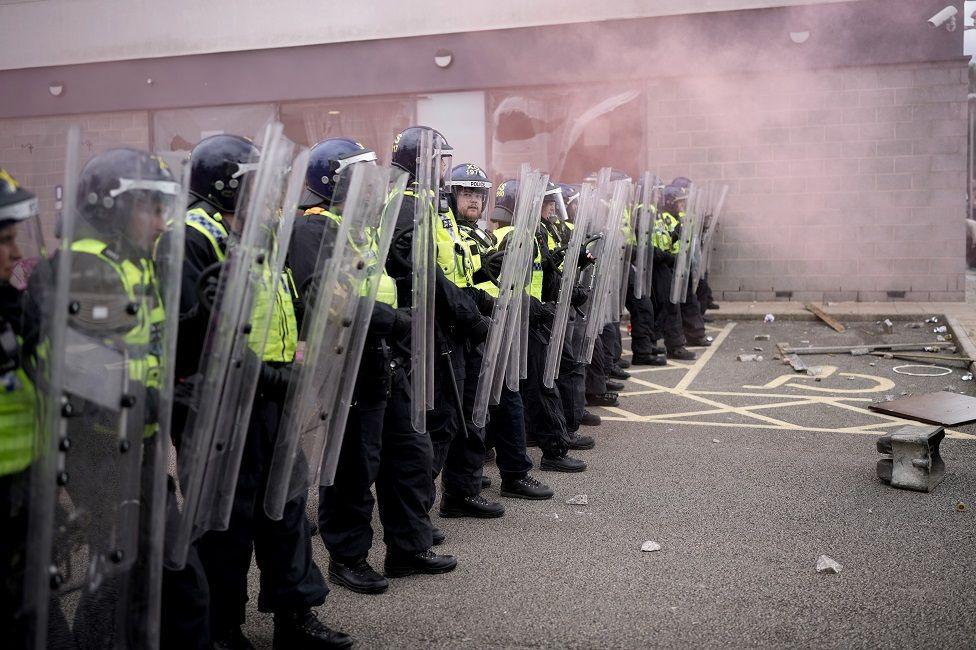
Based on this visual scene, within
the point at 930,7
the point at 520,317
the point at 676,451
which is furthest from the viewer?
the point at 930,7

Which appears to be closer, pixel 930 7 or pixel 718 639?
pixel 718 639

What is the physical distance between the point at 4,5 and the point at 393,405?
15190 mm

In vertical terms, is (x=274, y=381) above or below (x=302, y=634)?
above

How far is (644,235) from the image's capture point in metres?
9.35

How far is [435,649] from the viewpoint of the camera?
354cm

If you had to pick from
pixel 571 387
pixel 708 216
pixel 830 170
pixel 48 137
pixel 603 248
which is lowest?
pixel 571 387

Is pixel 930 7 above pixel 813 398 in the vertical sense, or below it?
above

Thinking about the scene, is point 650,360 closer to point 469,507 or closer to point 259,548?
point 469,507

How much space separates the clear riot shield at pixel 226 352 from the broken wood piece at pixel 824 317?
391 inches

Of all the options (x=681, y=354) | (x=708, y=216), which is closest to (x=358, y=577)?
(x=681, y=354)

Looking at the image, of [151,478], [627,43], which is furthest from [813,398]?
[627,43]

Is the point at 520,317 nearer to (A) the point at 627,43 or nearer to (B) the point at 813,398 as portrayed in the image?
(B) the point at 813,398

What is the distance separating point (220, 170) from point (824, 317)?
10275 mm

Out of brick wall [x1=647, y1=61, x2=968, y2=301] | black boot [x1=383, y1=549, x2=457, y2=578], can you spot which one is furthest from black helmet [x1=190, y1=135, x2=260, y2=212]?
brick wall [x1=647, y1=61, x2=968, y2=301]
